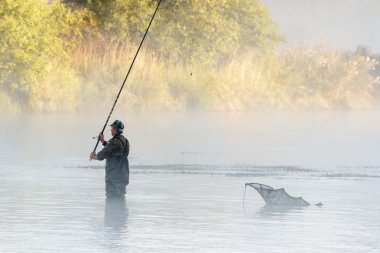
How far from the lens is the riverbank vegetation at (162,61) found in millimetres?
49875

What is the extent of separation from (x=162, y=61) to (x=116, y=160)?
4025 centimetres

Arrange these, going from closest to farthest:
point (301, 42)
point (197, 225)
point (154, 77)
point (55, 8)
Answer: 1. point (197, 225)
2. point (55, 8)
3. point (154, 77)
4. point (301, 42)

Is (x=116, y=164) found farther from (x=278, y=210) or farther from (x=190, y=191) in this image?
(x=278, y=210)

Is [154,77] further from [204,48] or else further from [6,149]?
[6,149]

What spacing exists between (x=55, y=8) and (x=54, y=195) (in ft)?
110

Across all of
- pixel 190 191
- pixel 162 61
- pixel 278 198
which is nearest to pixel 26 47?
pixel 162 61

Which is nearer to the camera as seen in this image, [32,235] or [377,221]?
[32,235]

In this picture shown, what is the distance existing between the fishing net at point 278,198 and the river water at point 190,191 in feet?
0.68

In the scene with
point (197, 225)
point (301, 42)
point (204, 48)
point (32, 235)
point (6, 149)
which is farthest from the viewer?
point (301, 42)

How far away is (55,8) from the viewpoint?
179 ft

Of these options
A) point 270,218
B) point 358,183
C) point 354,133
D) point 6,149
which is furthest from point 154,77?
point 270,218

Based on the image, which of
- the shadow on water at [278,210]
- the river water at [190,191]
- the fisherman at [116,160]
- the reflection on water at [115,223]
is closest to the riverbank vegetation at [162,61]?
the river water at [190,191]

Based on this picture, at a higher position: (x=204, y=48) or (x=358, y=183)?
(x=204, y=48)

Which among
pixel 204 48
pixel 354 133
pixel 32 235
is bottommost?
pixel 32 235
